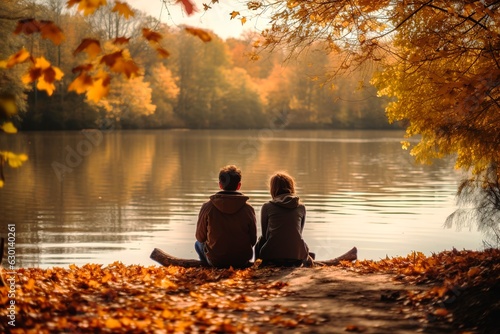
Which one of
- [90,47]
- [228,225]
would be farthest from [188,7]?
[228,225]

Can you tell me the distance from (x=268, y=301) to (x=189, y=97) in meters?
66.8

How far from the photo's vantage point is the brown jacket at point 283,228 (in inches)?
316

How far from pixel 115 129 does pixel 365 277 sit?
60.0 m

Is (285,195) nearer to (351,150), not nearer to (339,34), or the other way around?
(339,34)

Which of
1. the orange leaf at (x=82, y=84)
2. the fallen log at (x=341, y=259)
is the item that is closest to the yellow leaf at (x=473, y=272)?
the fallen log at (x=341, y=259)

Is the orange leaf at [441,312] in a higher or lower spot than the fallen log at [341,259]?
higher

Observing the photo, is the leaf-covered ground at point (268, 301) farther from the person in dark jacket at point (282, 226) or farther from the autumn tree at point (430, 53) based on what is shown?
the autumn tree at point (430, 53)

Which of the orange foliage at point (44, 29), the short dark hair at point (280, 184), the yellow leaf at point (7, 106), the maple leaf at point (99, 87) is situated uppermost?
the orange foliage at point (44, 29)

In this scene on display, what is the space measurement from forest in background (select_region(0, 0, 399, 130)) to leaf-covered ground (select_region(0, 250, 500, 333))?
1940 inches

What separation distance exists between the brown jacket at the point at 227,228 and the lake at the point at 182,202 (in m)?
4.09

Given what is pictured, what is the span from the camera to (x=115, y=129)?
6531 centimetres

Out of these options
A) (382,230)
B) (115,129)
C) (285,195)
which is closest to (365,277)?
(285,195)

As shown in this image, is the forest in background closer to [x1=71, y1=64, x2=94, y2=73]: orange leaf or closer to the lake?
the lake

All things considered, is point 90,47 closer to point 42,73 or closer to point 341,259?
point 42,73
